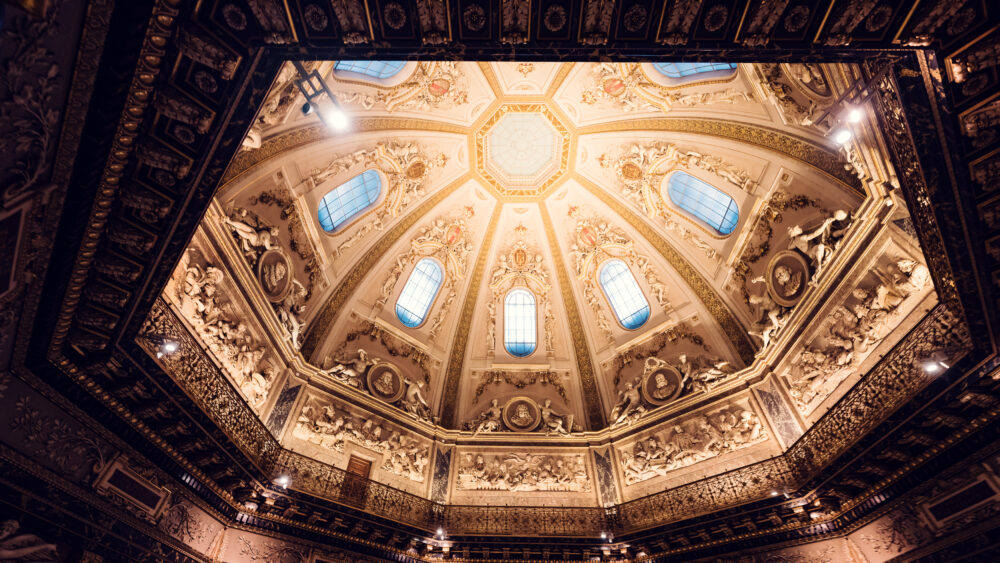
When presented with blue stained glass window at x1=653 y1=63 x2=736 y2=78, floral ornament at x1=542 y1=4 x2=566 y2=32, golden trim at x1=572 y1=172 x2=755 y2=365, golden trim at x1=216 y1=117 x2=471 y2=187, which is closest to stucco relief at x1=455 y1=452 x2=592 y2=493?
golden trim at x1=572 y1=172 x2=755 y2=365

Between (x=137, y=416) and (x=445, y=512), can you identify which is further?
(x=445, y=512)

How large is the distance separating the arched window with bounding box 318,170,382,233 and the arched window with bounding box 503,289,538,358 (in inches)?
248

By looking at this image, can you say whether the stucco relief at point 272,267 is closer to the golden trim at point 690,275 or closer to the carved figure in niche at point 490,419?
the carved figure in niche at point 490,419

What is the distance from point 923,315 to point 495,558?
1122cm

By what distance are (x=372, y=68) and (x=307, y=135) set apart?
2896mm

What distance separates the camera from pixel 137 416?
873cm

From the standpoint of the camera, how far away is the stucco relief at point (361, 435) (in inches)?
518

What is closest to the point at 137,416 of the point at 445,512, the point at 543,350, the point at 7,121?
the point at 7,121

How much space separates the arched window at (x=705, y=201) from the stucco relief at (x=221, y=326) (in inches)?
523

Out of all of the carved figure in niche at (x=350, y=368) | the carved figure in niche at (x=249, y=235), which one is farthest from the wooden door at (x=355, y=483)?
the carved figure in niche at (x=249, y=235)

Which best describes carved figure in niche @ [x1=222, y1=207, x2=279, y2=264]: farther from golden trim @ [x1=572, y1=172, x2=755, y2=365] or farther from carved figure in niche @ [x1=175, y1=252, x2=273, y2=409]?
golden trim @ [x1=572, y1=172, x2=755, y2=365]

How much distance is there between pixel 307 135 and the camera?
1288cm

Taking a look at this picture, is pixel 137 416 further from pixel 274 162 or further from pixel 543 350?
pixel 543 350

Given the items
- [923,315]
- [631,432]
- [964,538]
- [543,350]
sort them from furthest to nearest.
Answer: [543,350] → [631,432] → [923,315] → [964,538]
